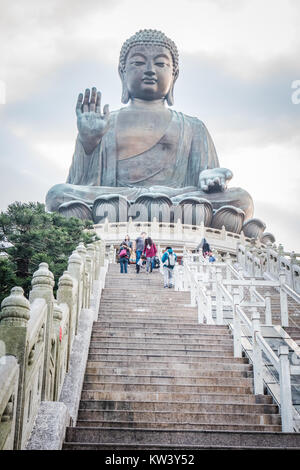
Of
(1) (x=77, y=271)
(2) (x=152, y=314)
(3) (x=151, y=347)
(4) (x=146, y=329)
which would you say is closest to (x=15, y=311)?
(1) (x=77, y=271)

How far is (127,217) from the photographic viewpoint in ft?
67.7

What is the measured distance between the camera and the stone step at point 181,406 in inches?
182

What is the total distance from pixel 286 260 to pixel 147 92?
1651 centimetres

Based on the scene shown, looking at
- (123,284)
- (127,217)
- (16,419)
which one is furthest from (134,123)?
(16,419)

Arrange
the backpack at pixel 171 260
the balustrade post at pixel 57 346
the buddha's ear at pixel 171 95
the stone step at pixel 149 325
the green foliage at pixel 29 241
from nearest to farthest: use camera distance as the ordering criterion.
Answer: the balustrade post at pixel 57 346 → the stone step at pixel 149 325 → the green foliage at pixel 29 241 → the backpack at pixel 171 260 → the buddha's ear at pixel 171 95

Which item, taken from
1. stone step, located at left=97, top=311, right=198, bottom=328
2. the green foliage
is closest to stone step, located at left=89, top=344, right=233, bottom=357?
stone step, located at left=97, top=311, right=198, bottom=328

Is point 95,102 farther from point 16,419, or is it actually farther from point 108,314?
point 16,419

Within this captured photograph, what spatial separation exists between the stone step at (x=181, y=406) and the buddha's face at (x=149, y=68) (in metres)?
21.8

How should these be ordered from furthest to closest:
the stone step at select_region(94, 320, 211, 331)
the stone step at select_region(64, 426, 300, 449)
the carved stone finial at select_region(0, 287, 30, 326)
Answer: the stone step at select_region(94, 320, 211, 331) < the stone step at select_region(64, 426, 300, 449) < the carved stone finial at select_region(0, 287, 30, 326)

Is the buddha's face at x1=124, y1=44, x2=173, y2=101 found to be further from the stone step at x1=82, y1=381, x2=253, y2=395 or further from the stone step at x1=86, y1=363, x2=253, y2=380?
the stone step at x1=82, y1=381, x2=253, y2=395

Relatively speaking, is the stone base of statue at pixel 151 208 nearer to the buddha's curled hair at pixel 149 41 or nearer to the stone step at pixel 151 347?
the buddha's curled hair at pixel 149 41

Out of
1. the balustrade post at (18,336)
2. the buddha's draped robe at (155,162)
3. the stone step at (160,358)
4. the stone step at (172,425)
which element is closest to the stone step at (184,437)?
the stone step at (172,425)

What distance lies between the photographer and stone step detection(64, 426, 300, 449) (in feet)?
12.3

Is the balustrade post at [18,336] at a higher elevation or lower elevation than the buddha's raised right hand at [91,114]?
lower
